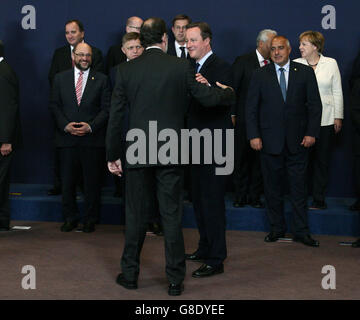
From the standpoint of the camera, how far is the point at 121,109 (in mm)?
3670

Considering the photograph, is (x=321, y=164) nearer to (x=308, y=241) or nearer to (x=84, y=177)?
(x=308, y=241)

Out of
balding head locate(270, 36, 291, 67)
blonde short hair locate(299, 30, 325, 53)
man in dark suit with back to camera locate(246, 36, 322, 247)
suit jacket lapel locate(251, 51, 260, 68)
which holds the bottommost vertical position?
man in dark suit with back to camera locate(246, 36, 322, 247)

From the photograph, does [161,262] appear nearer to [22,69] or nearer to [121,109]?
[121,109]

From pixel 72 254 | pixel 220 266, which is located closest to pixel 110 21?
pixel 72 254

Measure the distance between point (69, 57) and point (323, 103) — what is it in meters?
2.41

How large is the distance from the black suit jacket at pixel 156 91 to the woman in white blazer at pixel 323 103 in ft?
7.36

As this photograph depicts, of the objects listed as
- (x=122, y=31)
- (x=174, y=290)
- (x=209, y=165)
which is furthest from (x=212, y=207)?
(x=122, y=31)

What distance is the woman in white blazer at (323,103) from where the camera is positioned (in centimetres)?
562

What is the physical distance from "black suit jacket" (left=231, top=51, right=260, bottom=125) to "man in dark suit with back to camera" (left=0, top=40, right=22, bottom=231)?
1.93 meters

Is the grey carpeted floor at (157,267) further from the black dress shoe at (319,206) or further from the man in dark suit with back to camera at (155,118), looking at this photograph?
the black dress shoe at (319,206)

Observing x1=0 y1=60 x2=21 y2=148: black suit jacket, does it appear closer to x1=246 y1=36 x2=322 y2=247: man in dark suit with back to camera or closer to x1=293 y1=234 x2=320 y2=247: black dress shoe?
x1=246 y1=36 x2=322 y2=247: man in dark suit with back to camera

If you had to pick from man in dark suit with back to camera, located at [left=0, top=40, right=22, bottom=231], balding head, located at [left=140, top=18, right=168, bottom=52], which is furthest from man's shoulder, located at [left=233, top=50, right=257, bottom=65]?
balding head, located at [left=140, top=18, right=168, bottom=52]

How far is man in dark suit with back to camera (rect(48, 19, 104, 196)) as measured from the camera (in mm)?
5901
